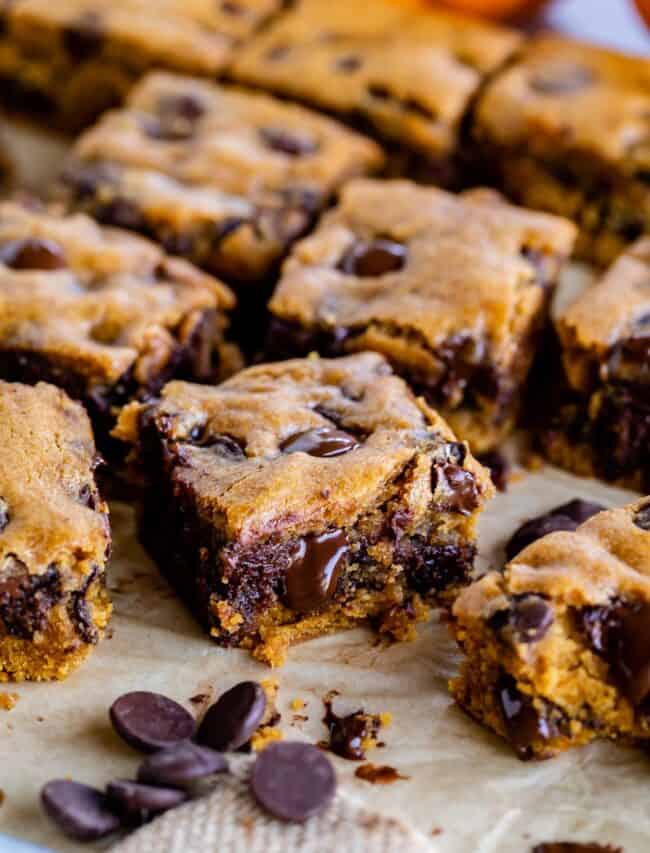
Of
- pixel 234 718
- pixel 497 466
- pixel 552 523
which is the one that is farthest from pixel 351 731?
pixel 497 466

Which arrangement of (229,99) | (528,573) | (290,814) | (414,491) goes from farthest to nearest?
(229,99)
(414,491)
(528,573)
(290,814)

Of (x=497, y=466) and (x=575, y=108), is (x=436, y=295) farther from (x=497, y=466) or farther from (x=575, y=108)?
(x=575, y=108)

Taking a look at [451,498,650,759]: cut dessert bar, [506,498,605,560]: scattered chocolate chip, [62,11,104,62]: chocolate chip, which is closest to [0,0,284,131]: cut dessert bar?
[62,11,104,62]: chocolate chip

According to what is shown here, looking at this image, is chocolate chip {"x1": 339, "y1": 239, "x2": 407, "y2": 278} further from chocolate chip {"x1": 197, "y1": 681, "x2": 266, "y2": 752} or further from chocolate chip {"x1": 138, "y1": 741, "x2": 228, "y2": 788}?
chocolate chip {"x1": 138, "y1": 741, "x2": 228, "y2": 788}

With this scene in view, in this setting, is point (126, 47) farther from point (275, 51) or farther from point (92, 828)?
point (92, 828)

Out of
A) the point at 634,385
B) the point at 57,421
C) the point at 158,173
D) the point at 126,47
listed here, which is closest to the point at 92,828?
the point at 57,421

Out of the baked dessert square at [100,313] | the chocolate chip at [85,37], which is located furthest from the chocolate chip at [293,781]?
the chocolate chip at [85,37]
